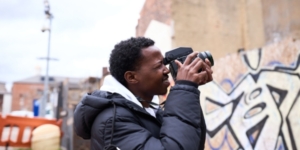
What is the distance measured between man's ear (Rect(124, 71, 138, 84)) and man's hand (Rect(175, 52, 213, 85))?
230mm

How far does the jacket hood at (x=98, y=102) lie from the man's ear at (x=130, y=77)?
4cm

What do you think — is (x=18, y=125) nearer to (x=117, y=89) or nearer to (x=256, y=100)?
(x=256, y=100)

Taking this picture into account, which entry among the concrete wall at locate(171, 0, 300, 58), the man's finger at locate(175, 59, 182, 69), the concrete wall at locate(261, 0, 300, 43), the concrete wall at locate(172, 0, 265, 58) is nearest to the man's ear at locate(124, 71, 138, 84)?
the man's finger at locate(175, 59, 182, 69)

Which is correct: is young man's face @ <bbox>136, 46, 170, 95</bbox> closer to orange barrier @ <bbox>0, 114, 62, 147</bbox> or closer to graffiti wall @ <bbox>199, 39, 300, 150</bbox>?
graffiti wall @ <bbox>199, 39, 300, 150</bbox>

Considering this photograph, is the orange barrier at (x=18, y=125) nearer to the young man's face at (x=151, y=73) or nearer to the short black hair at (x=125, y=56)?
the short black hair at (x=125, y=56)

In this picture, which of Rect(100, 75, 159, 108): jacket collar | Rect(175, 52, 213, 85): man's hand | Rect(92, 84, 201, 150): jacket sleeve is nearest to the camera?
Rect(92, 84, 201, 150): jacket sleeve

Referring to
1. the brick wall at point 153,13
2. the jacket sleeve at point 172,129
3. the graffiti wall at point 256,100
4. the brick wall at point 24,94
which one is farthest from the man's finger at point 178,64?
the brick wall at point 24,94

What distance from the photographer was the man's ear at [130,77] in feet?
5.62

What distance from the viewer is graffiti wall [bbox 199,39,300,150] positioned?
5379 mm

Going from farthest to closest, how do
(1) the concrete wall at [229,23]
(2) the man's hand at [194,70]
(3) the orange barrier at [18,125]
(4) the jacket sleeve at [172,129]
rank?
1. (1) the concrete wall at [229,23]
2. (3) the orange barrier at [18,125]
3. (2) the man's hand at [194,70]
4. (4) the jacket sleeve at [172,129]

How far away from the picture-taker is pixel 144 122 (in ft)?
5.24

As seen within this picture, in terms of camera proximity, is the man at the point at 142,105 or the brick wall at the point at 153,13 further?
the brick wall at the point at 153,13

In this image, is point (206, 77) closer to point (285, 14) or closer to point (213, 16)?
point (285, 14)

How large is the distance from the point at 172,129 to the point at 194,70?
0.29 m
